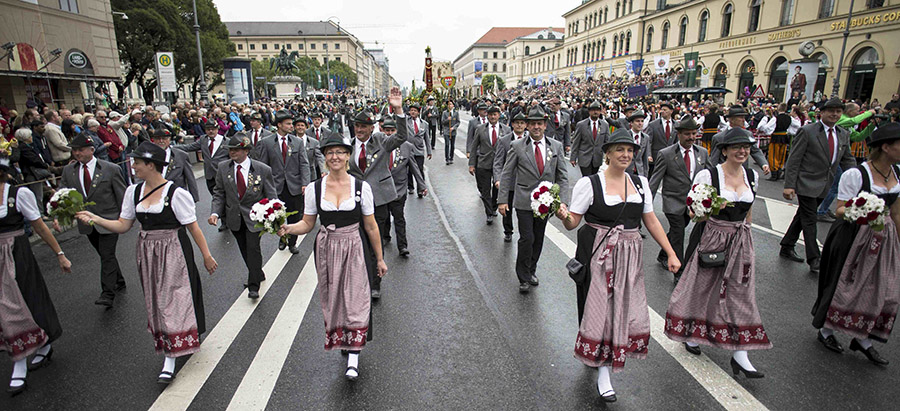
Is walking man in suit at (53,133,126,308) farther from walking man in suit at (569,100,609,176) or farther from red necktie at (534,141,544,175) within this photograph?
walking man in suit at (569,100,609,176)

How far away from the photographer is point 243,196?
18.6 feet

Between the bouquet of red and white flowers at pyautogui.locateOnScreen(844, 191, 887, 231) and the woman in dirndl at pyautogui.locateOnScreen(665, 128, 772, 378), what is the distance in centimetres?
70

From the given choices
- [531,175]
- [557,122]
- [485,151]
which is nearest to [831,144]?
[531,175]

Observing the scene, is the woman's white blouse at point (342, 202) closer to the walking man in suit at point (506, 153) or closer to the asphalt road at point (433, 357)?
the asphalt road at point (433, 357)

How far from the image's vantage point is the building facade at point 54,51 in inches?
814

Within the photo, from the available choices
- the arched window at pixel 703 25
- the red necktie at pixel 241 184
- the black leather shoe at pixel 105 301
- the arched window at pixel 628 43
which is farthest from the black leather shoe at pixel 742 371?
the arched window at pixel 628 43

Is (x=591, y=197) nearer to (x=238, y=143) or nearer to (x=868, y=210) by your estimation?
(x=868, y=210)

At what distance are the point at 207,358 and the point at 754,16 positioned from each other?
4374 centimetres

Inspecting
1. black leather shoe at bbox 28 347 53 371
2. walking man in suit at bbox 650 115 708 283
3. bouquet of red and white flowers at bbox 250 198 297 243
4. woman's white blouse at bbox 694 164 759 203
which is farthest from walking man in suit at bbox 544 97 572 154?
black leather shoe at bbox 28 347 53 371

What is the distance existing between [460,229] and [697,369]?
4.89m

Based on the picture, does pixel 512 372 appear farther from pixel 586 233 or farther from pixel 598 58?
pixel 598 58

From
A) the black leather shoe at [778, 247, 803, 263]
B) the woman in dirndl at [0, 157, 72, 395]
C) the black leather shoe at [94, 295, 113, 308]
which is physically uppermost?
the woman in dirndl at [0, 157, 72, 395]

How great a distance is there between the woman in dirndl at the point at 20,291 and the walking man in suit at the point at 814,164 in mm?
8109

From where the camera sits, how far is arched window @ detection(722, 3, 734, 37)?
127 feet
